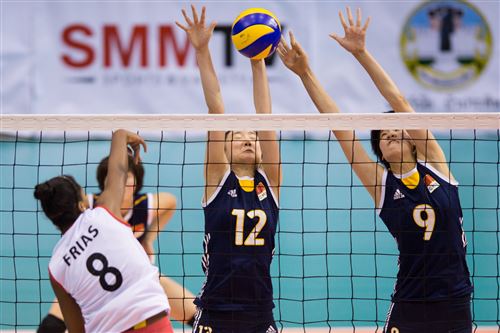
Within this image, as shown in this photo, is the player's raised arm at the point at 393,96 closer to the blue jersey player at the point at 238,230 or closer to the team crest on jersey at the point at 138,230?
the blue jersey player at the point at 238,230

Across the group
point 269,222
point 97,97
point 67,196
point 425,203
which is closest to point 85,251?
point 67,196

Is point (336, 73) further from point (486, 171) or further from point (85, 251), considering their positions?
point (85, 251)

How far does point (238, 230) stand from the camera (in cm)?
444

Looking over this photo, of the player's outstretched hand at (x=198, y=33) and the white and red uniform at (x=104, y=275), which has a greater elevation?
the player's outstretched hand at (x=198, y=33)

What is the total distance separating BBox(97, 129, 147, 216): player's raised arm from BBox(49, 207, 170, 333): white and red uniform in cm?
13

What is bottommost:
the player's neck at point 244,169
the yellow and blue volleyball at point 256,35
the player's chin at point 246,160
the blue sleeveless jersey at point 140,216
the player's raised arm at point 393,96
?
the blue sleeveless jersey at point 140,216

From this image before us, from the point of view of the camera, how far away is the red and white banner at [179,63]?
10.1 m

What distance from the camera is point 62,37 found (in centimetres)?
1029

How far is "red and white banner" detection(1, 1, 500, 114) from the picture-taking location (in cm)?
1015

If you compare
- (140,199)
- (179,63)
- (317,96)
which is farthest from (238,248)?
(179,63)

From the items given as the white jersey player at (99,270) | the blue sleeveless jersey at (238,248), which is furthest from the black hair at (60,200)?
the blue sleeveless jersey at (238,248)

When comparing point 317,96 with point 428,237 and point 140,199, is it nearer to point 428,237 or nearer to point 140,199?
point 428,237

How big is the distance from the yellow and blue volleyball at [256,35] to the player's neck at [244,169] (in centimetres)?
67

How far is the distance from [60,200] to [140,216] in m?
2.69
